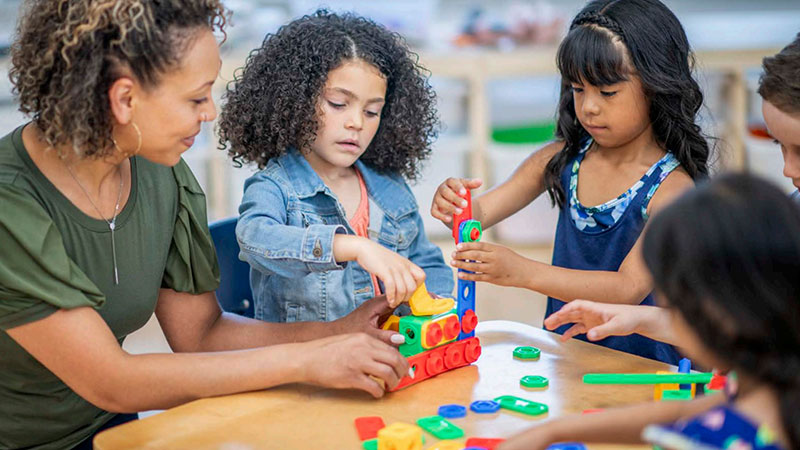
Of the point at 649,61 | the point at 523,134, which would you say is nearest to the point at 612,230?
the point at 649,61

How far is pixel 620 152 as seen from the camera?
5.12 ft

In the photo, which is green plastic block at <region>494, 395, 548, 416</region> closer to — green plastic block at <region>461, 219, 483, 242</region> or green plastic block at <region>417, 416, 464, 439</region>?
green plastic block at <region>417, 416, 464, 439</region>

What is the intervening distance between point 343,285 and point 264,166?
0.26 m

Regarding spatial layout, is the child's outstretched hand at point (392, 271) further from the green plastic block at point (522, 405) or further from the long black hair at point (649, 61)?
the long black hair at point (649, 61)

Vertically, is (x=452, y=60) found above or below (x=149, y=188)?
above

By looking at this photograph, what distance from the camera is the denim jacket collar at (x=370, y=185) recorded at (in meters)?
1.40

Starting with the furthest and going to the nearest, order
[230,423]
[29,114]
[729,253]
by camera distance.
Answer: [29,114] → [230,423] → [729,253]

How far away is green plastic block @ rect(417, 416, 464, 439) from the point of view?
0.94 m

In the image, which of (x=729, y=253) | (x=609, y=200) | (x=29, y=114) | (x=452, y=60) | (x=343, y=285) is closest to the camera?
(x=729, y=253)

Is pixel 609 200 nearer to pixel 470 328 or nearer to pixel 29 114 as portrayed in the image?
pixel 470 328

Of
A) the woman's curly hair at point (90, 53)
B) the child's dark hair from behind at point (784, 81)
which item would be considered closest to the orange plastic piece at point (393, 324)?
the woman's curly hair at point (90, 53)

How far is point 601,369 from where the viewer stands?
45.6 inches

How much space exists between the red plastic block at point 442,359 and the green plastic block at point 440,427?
11cm

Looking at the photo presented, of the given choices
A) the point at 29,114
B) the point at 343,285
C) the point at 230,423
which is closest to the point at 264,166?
the point at 343,285
